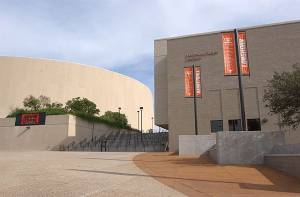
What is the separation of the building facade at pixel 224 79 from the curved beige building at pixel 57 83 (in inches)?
1802

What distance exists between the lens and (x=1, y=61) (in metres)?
74.9

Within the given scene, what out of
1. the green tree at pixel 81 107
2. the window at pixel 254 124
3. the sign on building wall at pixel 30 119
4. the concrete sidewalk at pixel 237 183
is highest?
the green tree at pixel 81 107

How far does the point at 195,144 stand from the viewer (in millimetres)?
25922

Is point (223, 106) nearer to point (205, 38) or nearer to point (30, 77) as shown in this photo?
point (205, 38)

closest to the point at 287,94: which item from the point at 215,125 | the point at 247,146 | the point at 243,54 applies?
the point at 243,54

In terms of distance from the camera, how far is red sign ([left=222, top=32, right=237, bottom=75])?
18469 mm

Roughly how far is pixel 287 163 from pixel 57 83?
7201 centimetres

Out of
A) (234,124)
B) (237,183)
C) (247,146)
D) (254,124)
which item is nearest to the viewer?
(237,183)

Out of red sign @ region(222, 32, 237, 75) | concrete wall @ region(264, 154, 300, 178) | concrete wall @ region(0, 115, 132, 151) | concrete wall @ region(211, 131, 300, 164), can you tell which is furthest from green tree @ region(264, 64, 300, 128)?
concrete wall @ region(0, 115, 132, 151)

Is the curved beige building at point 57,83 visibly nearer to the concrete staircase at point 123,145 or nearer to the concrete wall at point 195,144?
the concrete staircase at point 123,145

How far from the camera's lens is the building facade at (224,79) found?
120ft

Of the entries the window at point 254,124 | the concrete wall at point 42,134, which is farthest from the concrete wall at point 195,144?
the concrete wall at point 42,134

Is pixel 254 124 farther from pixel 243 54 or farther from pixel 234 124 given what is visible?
pixel 243 54

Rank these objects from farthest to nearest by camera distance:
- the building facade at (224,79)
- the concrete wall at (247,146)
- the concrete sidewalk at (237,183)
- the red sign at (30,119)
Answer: the red sign at (30,119), the building facade at (224,79), the concrete wall at (247,146), the concrete sidewalk at (237,183)
